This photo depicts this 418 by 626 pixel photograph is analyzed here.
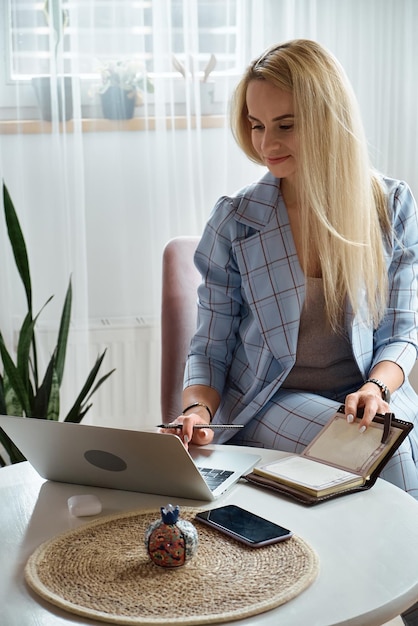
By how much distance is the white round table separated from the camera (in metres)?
0.91

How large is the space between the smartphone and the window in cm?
171

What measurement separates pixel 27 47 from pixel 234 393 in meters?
1.31

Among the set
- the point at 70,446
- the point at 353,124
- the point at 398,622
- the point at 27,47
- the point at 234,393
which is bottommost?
the point at 398,622

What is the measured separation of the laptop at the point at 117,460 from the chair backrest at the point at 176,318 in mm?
672

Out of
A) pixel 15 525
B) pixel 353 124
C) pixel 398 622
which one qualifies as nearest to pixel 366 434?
pixel 15 525

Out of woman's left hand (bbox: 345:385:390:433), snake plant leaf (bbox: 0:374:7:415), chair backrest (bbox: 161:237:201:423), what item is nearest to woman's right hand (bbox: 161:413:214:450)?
woman's left hand (bbox: 345:385:390:433)

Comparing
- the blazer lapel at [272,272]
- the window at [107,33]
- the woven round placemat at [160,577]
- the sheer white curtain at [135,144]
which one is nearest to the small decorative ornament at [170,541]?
the woven round placemat at [160,577]

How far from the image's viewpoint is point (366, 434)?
1.36 metres

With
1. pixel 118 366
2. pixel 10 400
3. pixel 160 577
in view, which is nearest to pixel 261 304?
pixel 10 400

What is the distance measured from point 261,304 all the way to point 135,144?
41.2 inches

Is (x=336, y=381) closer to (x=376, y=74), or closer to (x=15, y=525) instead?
(x=15, y=525)

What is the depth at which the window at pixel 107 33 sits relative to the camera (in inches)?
98.3

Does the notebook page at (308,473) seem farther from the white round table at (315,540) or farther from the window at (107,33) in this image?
the window at (107,33)

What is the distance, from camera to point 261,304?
1771 mm
